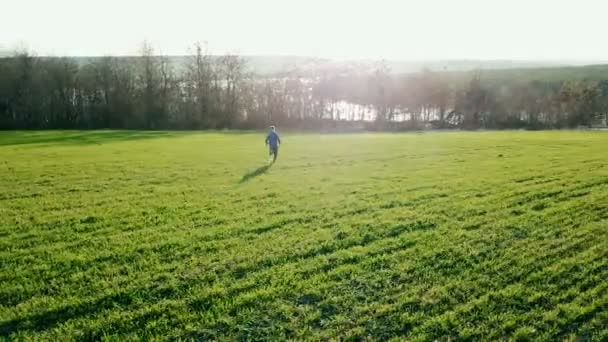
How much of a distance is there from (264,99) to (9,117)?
41335 mm

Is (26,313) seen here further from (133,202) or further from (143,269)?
(133,202)

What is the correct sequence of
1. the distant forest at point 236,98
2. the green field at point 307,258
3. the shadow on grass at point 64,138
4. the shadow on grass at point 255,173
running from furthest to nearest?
the distant forest at point 236,98, the shadow on grass at point 64,138, the shadow on grass at point 255,173, the green field at point 307,258

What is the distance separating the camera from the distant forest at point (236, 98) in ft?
228

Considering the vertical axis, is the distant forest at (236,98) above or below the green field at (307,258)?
above

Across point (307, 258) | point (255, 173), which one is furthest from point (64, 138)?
point (307, 258)

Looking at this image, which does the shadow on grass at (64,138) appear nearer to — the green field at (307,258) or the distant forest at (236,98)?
the distant forest at (236,98)

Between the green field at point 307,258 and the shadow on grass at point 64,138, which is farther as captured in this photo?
the shadow on grass at point 64,138

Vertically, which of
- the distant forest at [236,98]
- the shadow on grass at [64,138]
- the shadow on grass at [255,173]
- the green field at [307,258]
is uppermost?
the distant forest at [236,98]

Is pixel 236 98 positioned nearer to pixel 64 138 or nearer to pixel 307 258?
pixel 64 138

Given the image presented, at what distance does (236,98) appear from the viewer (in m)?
74.3

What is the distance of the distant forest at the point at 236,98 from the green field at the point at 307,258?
55.2m

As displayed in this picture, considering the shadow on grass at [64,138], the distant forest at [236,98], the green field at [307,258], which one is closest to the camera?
the green field at [307,258]

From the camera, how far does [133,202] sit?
1487 centimetres

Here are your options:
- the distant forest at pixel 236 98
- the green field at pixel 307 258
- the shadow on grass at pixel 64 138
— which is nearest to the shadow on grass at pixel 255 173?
the green field at pixel 307 258
